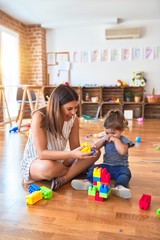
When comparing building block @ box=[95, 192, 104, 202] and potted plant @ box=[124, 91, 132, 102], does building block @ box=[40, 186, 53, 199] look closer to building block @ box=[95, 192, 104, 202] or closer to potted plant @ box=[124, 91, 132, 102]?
building block @ box=[95, 192, 104, 202]

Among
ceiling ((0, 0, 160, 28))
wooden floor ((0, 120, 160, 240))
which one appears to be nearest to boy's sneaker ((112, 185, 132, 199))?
wooden floor ((0, 120, 160, 240))

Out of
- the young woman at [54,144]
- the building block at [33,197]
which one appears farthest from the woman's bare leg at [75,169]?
the building block at [33,197]

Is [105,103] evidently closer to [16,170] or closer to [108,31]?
[108,31]

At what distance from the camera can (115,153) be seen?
1623mm

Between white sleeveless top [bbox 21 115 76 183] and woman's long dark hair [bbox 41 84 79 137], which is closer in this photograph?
woman's long dark hair [bbox 41 84 79 137]

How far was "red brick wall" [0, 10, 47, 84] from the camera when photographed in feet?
17.6

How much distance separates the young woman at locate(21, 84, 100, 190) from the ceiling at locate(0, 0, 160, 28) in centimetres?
318

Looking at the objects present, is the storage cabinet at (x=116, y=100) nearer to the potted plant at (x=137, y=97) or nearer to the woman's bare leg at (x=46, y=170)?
the potted plant at (x=137, y=97)

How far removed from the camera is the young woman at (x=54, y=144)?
4.51ft

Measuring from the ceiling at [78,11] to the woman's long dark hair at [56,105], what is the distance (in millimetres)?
3164

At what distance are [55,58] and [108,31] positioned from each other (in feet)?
4.48

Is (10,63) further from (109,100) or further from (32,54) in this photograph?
(109,100)

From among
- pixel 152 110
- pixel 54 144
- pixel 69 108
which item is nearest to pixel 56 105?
pixel 69 108

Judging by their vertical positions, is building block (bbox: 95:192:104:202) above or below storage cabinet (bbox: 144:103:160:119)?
below
